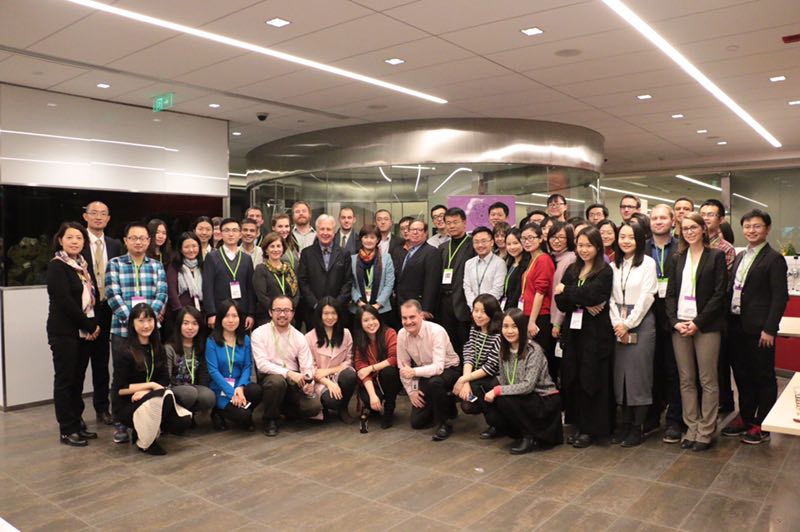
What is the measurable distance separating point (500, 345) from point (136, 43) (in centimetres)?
389

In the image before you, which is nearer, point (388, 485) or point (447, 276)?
point (388, 485)

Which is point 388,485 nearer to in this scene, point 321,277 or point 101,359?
point 321,277

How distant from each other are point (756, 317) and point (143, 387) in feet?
14.2

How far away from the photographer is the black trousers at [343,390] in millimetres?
5109

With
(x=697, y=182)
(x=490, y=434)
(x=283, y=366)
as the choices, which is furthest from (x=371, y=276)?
(x=697, y=182)

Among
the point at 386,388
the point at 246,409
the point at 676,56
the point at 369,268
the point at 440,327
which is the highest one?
the point at 676,56

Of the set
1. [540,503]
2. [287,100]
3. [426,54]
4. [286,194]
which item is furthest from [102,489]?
[286,194]

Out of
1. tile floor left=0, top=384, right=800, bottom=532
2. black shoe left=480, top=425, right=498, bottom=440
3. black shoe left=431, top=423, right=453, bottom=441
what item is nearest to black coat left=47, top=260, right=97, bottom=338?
tile floor left=0, top=384, right=800, bottom=532

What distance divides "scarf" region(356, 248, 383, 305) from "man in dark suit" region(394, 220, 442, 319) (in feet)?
0.67

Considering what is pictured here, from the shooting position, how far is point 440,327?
4992mm

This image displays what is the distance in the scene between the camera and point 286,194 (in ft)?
34.4

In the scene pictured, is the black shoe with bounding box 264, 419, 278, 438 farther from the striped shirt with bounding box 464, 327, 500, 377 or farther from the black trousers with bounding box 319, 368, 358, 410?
the striped shirt with bounding box 464, 327, 500, 377

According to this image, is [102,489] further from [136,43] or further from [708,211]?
[708,211]

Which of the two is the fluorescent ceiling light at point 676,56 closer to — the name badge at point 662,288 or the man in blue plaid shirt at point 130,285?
the name badge at point 662,288
